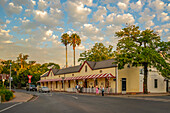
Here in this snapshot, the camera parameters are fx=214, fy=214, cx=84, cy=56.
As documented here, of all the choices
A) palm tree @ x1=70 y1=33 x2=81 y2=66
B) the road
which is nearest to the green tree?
palm tree @ x1=70 y1=33 x2=81 y2=66

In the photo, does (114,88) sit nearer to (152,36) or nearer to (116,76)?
(116,76)

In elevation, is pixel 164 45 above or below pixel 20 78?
above

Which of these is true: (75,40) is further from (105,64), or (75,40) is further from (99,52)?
(105,64)

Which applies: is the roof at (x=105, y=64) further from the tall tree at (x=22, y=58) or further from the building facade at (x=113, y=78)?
the tall tree at (x=22, y=58)

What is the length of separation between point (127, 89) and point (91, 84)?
8.89 m

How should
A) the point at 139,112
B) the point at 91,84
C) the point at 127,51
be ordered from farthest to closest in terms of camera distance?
the point at 91,84 → the point at 127,51 → the point at 139,112

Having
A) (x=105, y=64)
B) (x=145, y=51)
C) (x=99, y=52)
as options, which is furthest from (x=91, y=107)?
(x=99, y=52)

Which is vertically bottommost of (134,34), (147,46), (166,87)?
(166,87)

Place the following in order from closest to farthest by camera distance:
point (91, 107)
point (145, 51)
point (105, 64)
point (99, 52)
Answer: point (91, 107) < point (145, 51) < point (105, 64) < point (99, 52)

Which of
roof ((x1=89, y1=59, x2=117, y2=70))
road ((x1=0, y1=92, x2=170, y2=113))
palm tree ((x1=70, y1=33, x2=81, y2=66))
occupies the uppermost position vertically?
palm tree ((x1=70, y1=33, x2=81, y2=66))

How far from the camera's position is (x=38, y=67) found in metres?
87.2

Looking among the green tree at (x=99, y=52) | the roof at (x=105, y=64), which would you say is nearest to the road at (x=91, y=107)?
the roof at (x=105, y=64)

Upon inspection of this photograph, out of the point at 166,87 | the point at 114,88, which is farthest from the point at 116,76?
the point at 166,87

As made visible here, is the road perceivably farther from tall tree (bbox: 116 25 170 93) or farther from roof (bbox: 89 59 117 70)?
roof (bbox: 89 59 117 70)
